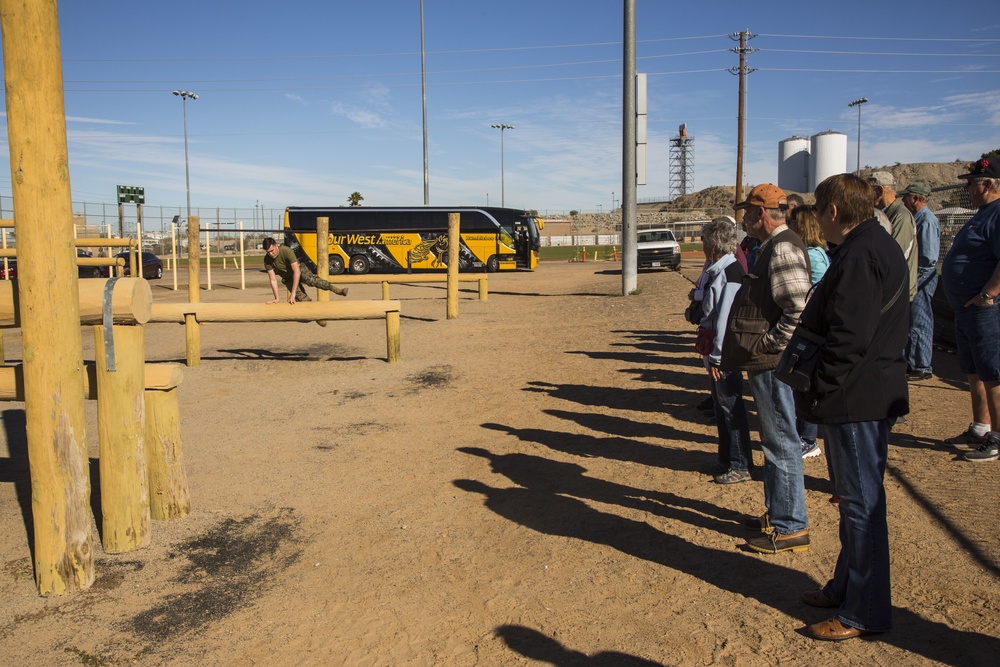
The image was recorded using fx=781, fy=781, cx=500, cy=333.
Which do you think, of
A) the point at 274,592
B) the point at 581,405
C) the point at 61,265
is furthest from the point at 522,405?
the point at 61,265

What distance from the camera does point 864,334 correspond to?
298 cm

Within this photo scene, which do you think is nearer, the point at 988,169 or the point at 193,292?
the point at 988,169

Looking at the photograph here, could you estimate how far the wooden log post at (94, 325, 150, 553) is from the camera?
418 centimetres

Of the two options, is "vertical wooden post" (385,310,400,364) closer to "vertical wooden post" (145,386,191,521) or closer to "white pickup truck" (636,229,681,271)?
"vertical wooden post" (145,386,191,521)

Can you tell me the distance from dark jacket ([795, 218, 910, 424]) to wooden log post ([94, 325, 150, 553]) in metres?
3.43

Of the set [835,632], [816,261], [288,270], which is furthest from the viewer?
[288,270]

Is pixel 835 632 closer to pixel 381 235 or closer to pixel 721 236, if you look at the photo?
A: pixel 721 236

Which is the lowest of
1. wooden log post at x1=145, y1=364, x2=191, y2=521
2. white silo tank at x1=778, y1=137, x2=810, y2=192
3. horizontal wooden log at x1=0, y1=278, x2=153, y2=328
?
wooden log post at x1=145, y1=364, x2=191, y2=521

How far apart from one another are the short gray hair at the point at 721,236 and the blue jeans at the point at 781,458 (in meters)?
1.23

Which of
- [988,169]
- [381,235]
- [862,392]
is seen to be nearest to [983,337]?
[988,169]

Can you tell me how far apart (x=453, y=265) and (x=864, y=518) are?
496 inches

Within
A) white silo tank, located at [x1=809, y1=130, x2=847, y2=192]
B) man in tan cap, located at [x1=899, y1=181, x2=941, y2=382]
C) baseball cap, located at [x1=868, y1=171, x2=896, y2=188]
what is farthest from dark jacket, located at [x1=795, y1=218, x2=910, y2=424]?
white silo tank, located at [x1=809, y1=130, x2=847, y2=192]

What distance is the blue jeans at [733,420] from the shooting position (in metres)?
4.95

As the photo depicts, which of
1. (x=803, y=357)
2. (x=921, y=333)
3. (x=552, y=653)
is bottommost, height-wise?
(x=552, y=653)
